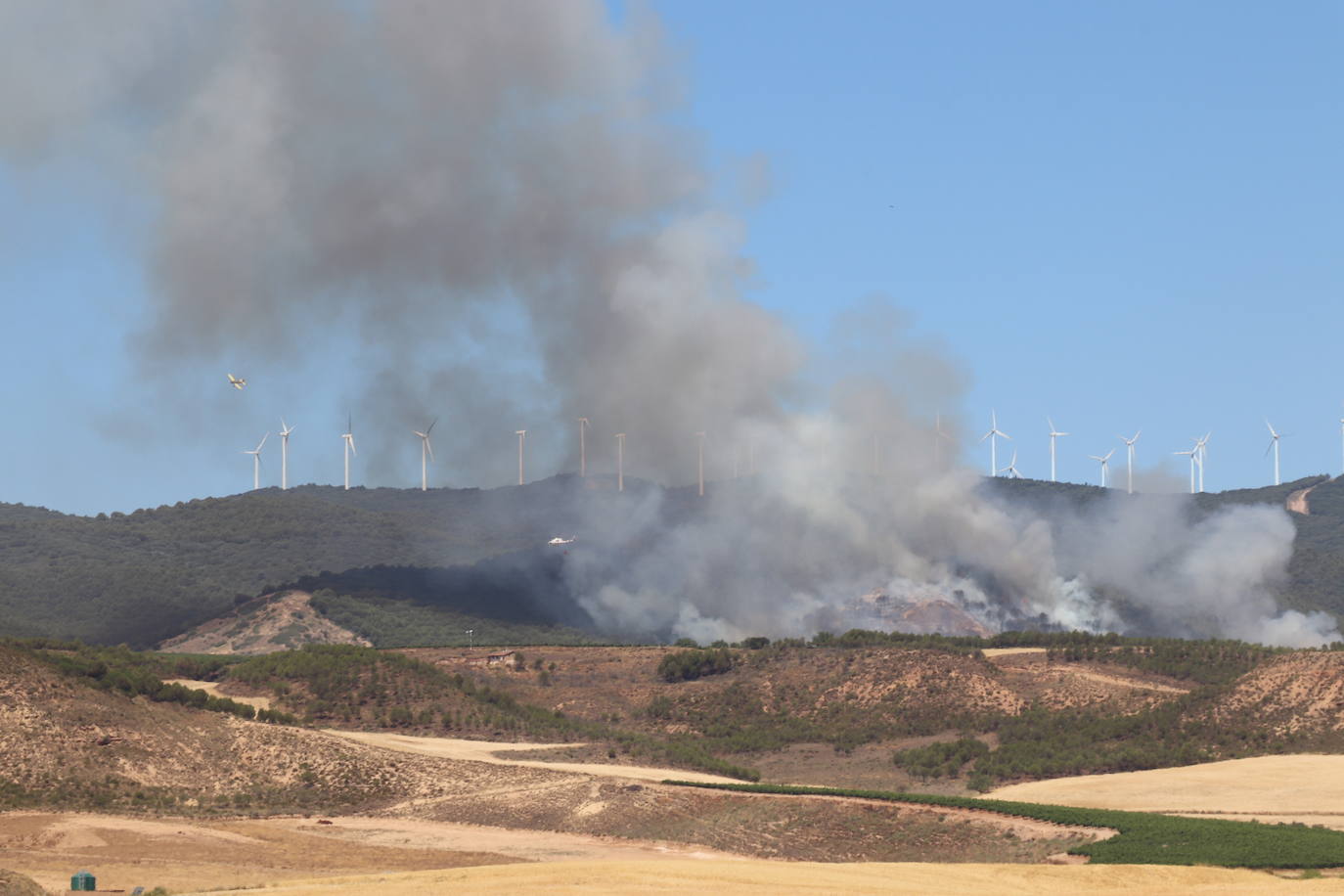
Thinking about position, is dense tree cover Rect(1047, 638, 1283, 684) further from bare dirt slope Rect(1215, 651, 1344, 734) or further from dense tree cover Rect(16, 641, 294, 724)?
dense tree cover Rect(16, 641, 294, 724)

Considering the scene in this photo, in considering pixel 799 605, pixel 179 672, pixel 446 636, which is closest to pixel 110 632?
pixel 446 636

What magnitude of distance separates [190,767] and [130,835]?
50.2 feet

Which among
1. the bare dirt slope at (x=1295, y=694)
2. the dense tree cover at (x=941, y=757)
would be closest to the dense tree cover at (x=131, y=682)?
the dense tree cover at (x=941, y=757)

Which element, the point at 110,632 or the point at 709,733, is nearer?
the point at 709,733

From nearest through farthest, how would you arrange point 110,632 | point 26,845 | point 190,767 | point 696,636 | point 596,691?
point 26,845 → point 190,767 → point 596,691 → point 110,632 → point 696,636

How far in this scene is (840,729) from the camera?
136m

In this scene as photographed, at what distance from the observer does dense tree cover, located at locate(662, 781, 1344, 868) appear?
71.7 meters

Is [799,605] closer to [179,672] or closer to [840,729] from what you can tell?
[840,729]

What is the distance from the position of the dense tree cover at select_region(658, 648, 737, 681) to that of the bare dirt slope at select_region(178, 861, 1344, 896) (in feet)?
256

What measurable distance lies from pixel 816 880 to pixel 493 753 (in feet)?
147

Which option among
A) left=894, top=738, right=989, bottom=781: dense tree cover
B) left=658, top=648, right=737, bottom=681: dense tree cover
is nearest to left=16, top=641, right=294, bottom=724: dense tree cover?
left=894, top=738, right=989, bottom=781: dense tree cover

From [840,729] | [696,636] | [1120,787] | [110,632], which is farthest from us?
[696,636]

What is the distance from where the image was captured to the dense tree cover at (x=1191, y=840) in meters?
71.7

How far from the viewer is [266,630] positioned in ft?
605
